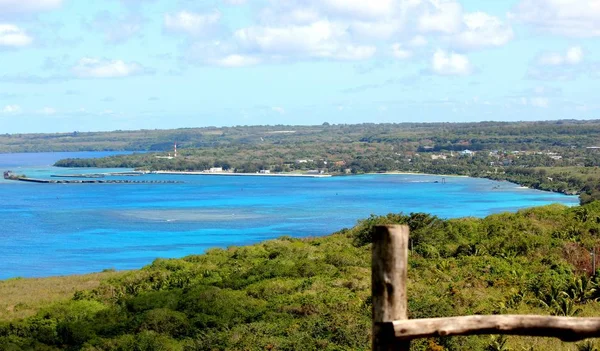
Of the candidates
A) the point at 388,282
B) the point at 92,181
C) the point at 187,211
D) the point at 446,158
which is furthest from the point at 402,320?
the point at 446,158

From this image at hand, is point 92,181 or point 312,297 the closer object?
point 312,297

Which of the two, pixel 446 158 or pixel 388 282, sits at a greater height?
pixel 388 282

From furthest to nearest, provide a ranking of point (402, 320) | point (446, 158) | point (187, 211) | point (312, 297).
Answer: point (446, 158), point (187, 211), point (312, 297), point (402, 320)

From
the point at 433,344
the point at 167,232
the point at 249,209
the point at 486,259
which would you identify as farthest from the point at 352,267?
the point at 249,209

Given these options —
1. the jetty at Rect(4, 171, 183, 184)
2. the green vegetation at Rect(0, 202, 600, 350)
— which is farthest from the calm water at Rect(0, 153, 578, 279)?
the green vegetation at Rect(0, 202, 600, 350)

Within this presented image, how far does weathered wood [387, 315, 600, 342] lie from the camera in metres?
4.41

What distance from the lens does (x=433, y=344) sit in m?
16.4

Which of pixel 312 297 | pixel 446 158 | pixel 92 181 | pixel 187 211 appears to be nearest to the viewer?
pixel 312 297

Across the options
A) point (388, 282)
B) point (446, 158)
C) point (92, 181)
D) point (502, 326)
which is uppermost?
point (388, 282)

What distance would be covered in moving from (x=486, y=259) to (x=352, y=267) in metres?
4.97

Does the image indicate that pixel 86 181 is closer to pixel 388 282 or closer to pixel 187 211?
pixel 187 211

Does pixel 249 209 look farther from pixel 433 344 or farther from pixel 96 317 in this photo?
pixel 433 344

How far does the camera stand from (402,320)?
444 centimetres

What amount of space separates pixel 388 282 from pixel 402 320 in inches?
8.9
